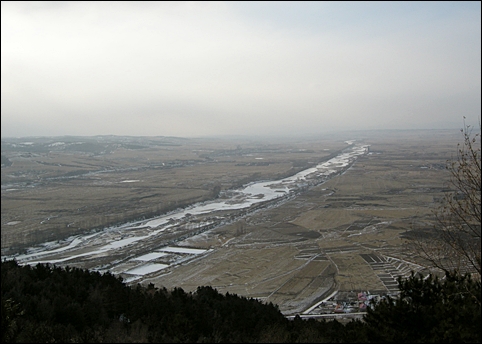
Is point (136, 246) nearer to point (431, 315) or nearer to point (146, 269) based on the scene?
point (146, 269)

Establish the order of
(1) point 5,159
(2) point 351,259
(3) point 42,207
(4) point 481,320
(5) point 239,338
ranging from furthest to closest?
(1) point 5,159 → (3) point 42,207 → (2) point 351,259 → (5) point 239,338 → (4) point 481,320

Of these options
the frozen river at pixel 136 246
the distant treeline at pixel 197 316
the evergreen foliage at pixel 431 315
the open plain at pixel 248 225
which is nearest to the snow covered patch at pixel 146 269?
the frozen river at pixel 136 246

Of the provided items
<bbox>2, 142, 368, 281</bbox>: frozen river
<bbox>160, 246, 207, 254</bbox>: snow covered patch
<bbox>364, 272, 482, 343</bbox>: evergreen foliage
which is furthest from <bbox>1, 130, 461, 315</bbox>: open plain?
<bbox>364, 272, 482, 343</bbox>: evergreen foliage

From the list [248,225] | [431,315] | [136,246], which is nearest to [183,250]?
[136,246]

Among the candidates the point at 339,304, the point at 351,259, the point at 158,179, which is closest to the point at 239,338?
the point at 339,304

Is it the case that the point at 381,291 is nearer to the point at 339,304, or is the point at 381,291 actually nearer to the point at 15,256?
the point at 339,304

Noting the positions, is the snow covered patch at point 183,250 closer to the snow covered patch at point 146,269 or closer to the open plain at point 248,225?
the open plain at point 248,225

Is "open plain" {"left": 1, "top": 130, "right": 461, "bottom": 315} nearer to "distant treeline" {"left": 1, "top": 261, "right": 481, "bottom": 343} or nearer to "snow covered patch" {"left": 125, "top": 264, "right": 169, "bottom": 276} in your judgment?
"snow covered patch" {"left": 125, "top": 264, "right": 169, "bottom": 276}
